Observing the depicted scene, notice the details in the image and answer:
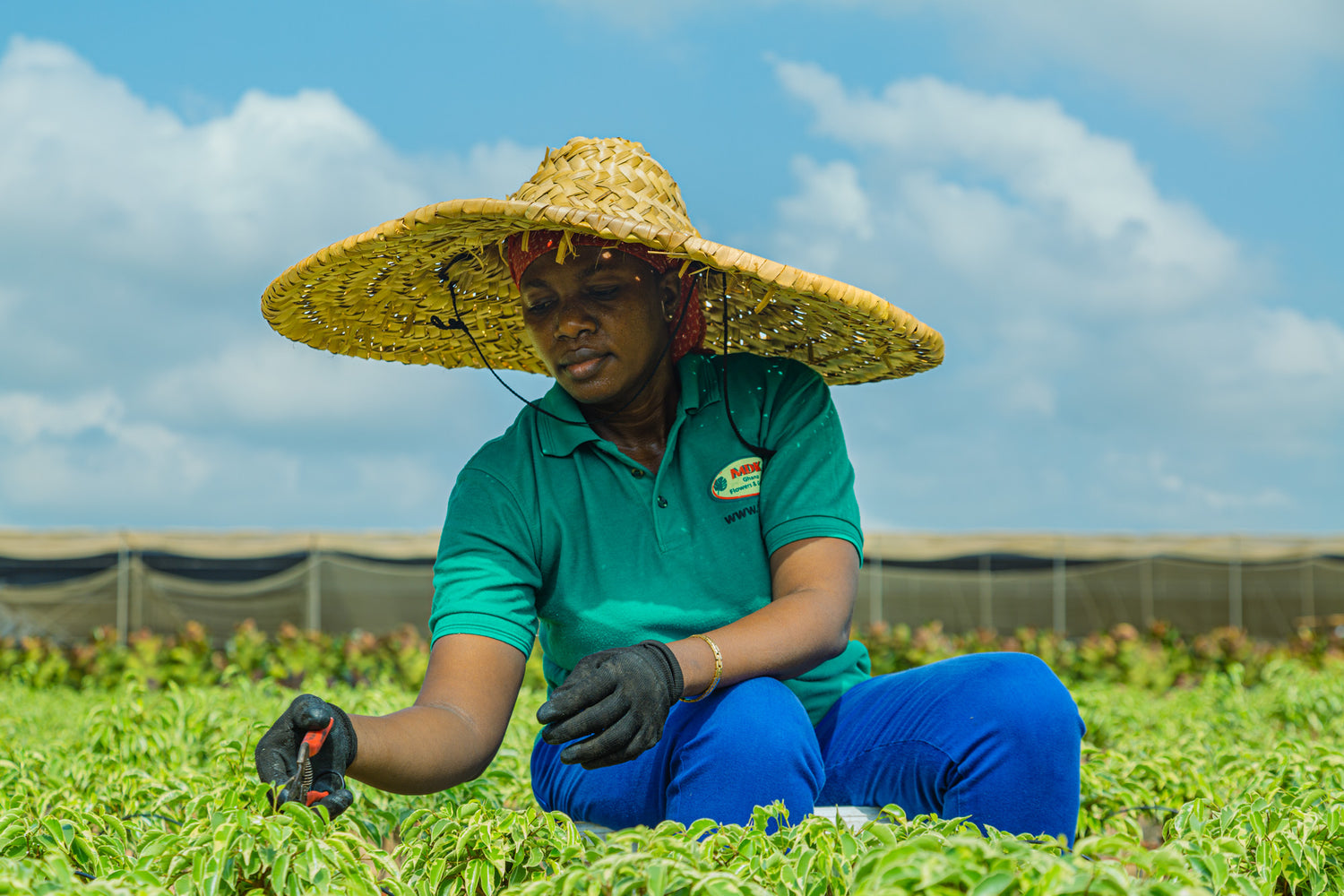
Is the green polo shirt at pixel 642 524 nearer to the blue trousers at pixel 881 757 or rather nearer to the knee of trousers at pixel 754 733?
the blue trousers at pixel 881 757

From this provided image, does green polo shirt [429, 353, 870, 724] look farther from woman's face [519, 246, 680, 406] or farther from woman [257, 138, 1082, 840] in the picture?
woman's face [519, 246, 680, 406]

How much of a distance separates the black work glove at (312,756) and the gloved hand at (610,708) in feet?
0.90

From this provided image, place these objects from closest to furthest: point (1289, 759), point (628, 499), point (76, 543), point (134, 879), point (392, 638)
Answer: point (134, 879), point (628, 499), point (1289, 759), point (392, 638), point (76, 543)

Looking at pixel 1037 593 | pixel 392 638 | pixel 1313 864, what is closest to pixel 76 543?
pixel 392 638

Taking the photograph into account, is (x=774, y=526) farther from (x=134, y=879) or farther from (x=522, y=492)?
(x=134, y=879)

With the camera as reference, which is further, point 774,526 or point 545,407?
point 545,407

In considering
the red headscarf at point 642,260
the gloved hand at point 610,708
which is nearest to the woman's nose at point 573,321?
the red headscarf at point 642,260

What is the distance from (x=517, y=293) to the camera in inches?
97.0

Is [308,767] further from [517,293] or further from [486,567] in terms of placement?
[517,293]

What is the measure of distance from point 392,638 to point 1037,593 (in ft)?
23.9

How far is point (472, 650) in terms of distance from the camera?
1.94 m

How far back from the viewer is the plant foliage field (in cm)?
125

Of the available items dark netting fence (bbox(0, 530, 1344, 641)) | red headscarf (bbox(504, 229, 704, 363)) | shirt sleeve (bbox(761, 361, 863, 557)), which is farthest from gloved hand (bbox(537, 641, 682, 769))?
dark netting fence (bbox(0, 530, 1344, 641))

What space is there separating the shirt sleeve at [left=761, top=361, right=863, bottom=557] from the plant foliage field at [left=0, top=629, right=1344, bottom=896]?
1.66ft
